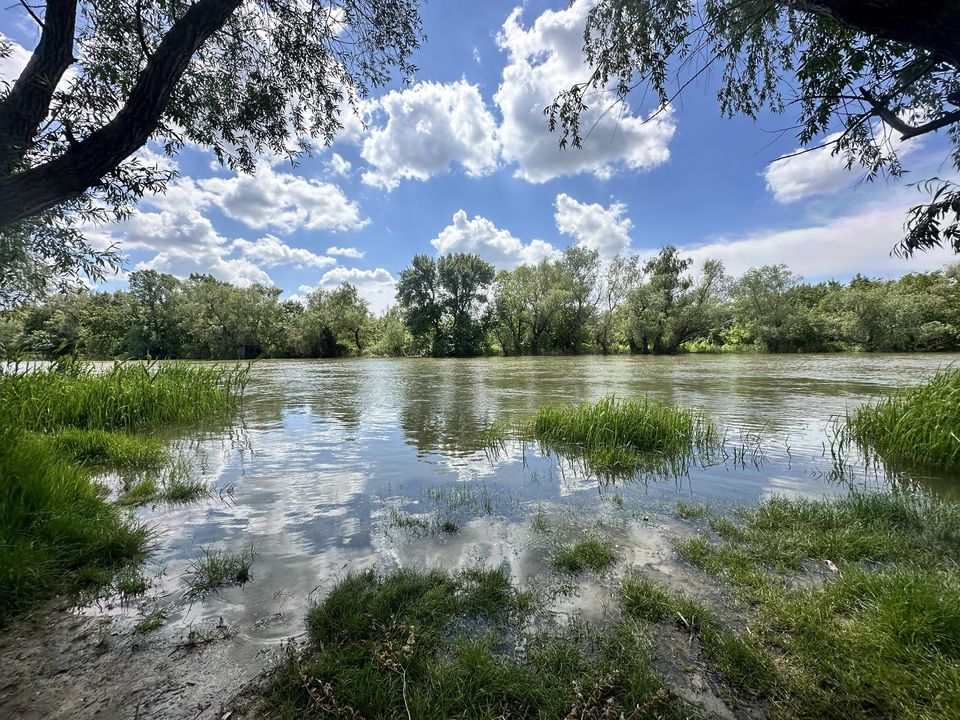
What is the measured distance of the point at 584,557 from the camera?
379 centimetres

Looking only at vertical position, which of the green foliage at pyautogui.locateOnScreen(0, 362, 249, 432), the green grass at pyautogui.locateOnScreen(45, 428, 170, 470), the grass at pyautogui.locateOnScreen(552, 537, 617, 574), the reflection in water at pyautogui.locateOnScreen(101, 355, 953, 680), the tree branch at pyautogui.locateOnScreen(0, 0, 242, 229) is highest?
the tree branch at pyautogui.locateOnScreen(0, 0, 242, 229)

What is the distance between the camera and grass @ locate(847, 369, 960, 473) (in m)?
6.70

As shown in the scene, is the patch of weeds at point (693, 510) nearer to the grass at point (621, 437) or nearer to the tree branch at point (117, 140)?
the grass at point (621, 437)

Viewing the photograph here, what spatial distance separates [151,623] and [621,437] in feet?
24.8

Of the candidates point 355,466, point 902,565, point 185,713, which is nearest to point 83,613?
point 185,713

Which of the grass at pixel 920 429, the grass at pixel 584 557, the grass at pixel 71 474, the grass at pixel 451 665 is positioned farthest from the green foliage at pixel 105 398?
the grass at pixel 920 429

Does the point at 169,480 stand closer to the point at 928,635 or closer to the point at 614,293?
the point at 928,635

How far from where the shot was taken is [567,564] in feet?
12.1

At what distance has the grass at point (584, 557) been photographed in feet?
12.0

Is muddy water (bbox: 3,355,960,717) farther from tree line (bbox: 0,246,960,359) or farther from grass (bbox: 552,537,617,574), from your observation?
tree line (bbox: 0,246,960,359)

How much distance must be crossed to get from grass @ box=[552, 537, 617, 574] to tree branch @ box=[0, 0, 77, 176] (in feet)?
19.9

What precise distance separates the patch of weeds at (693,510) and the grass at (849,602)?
0.36 meters

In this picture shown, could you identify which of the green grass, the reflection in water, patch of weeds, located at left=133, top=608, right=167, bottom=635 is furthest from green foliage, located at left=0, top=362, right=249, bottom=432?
patch of weeds, located at left=133, top=608, right=167, bottom=635

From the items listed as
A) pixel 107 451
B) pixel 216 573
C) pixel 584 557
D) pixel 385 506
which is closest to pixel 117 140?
pixel 216 573
